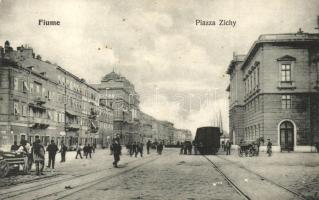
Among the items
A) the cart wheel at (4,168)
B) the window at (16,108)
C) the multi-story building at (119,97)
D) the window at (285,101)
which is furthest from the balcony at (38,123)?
the multi-story building at (119,97)

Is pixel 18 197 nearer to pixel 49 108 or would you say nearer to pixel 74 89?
pixel 49 108

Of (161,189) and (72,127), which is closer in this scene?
(161,189)

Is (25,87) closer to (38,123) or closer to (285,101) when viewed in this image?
(38,123)

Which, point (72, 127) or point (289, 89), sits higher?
point (289, 89)

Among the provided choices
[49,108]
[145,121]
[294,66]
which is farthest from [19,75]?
[145,121]

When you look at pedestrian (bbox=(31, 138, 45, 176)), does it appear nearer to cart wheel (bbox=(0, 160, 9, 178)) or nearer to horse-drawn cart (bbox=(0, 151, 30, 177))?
horse-drawn cart (bbox=(0, 151, 30, 177))

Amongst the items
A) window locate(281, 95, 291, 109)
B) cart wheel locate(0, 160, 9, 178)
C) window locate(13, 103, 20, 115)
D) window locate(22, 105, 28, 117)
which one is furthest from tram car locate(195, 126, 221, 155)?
cart wheel locate(0, 160, 9, 178)

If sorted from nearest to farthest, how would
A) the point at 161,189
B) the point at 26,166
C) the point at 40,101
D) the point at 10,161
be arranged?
the point at 161,189
the point at 10,161
the point at 26,166
the point at 40,101

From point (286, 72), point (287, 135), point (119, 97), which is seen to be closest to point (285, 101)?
point (286, 72)
